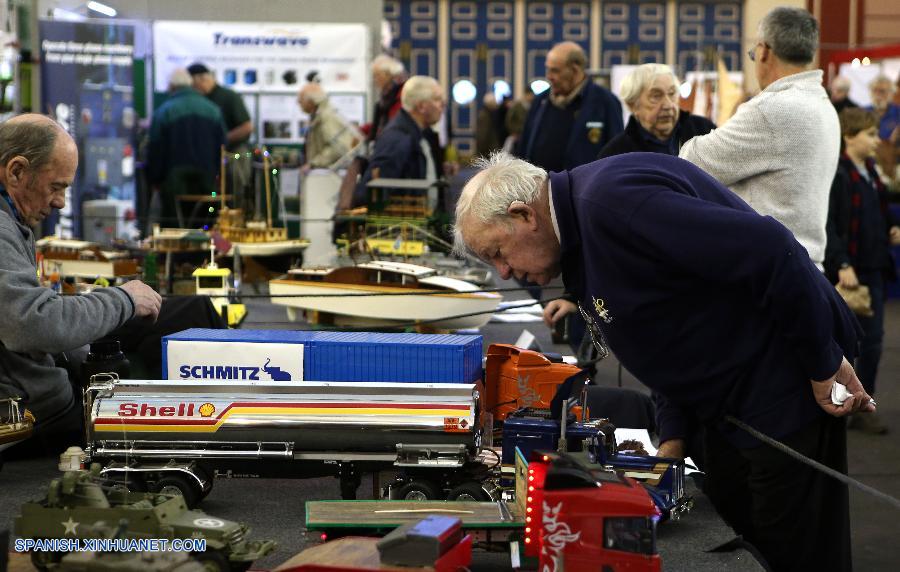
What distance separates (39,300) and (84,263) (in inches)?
128

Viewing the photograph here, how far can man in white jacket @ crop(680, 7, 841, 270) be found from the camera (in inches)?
141

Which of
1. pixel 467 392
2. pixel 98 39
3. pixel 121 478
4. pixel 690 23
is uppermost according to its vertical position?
pixel 690 23

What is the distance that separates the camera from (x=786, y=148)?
11.8 feet

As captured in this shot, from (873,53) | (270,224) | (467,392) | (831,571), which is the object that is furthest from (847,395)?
(873,53)

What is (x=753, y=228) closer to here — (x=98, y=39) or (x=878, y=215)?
(x=878, y=215)

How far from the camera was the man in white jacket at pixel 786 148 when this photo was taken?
11.8ft

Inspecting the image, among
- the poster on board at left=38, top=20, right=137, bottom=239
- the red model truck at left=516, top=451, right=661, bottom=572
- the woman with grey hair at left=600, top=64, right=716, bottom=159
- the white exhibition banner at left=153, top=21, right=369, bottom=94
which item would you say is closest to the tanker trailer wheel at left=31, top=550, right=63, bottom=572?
the red model truck at left=516, top=451, right=661, bottom=572

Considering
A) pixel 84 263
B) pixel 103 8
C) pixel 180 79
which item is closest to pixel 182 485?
pixel 84 263

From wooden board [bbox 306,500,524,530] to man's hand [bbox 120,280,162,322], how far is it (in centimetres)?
132

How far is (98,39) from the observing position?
36.0 feet

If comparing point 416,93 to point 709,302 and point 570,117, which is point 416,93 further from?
point 709,302

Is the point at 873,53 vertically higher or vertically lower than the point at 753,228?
higher

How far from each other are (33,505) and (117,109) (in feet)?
31.3

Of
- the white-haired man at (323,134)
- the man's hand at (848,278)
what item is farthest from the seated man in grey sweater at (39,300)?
the white-haired man at (323,134)
